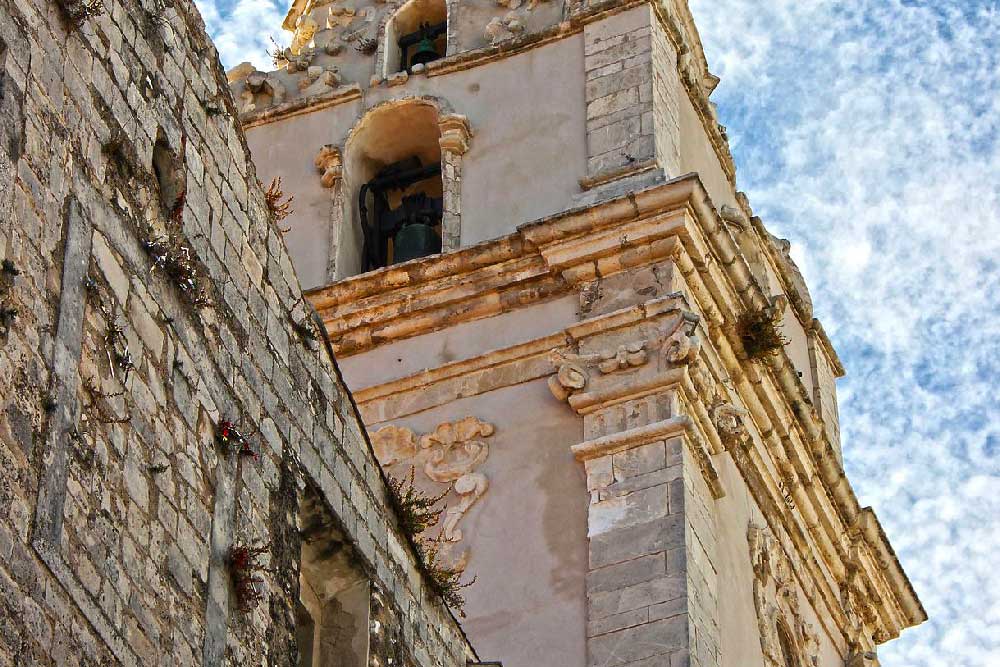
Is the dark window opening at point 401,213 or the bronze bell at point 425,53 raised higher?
the bronze bell at point 425,53

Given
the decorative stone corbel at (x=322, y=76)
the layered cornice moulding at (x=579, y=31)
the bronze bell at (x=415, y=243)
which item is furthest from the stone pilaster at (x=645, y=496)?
the decorative stone corbel at (x=322, y=76)

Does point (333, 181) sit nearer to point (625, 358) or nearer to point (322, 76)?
→ point (322, 76)

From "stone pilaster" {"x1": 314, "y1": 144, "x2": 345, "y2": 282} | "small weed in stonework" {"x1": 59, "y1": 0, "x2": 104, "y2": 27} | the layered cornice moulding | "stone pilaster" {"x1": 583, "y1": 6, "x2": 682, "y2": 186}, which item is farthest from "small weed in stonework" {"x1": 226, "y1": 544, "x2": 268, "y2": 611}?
the layered cornice moulding

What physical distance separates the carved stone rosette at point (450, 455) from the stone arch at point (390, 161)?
5.43 feet

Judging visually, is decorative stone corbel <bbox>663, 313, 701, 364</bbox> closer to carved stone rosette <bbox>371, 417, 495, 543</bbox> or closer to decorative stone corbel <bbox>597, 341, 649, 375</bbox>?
decorative stone corbel <bbox>597, 341, 649, 375</bbox>

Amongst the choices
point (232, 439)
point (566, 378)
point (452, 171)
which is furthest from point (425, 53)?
point (232, 439)

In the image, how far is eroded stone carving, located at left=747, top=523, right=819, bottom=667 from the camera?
50.8ft

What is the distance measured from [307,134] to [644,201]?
11.1ft

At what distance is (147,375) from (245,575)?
697 millimetres

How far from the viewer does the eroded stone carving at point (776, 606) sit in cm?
1548

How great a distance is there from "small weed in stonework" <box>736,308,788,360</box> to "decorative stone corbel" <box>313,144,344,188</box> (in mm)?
3179

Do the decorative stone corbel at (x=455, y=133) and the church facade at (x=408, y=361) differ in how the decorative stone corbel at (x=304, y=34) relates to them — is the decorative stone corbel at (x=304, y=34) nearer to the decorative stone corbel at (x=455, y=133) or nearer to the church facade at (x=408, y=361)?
the church facade at (x=408, y=361)

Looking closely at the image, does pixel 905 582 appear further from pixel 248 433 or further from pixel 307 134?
pixel 248 433

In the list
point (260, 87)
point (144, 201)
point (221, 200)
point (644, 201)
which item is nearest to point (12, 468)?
point (144, 201)
